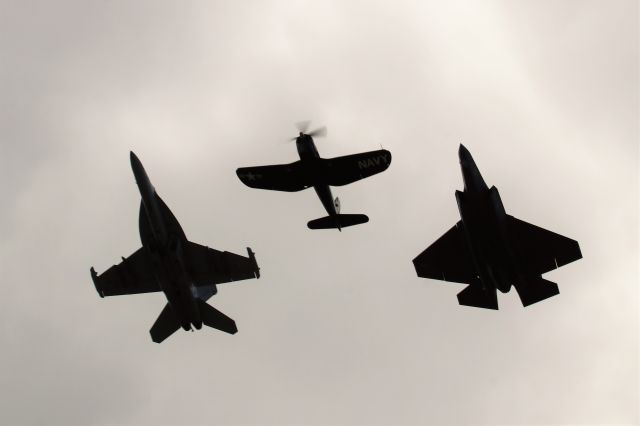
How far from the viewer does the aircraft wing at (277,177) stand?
188 ft

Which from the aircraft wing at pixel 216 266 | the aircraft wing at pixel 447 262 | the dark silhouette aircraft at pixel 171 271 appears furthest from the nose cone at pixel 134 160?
the aircraft wing at pixel 447 262

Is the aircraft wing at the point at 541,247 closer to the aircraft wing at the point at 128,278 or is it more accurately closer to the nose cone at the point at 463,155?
the nose cone at the point at 463,155

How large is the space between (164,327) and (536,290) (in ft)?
91.8

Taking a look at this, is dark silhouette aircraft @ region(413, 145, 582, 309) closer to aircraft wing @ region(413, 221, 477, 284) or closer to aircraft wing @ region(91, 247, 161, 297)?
aircraft wing @ region(413, 221, 477, 284)

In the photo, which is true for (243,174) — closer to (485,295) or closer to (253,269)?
(253,269)

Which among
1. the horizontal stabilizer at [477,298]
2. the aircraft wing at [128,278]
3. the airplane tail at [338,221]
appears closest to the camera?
the horizontal stabilizer at [477,298]

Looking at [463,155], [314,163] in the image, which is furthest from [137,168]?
[463,155]

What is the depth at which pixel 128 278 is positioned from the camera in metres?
60.0

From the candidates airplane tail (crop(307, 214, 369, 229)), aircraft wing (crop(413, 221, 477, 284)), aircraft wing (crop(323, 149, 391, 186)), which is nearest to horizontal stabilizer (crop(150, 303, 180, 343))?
airplane tail (crop(307, 214, 369, 229))

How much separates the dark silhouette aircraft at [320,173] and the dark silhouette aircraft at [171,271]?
18.1ft

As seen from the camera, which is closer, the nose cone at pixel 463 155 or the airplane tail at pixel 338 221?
the nose cone at pixel 463 155

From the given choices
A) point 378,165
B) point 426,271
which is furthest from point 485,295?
point 378,165

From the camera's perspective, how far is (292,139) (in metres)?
55.9

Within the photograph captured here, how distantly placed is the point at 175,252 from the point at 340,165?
13288 mm
